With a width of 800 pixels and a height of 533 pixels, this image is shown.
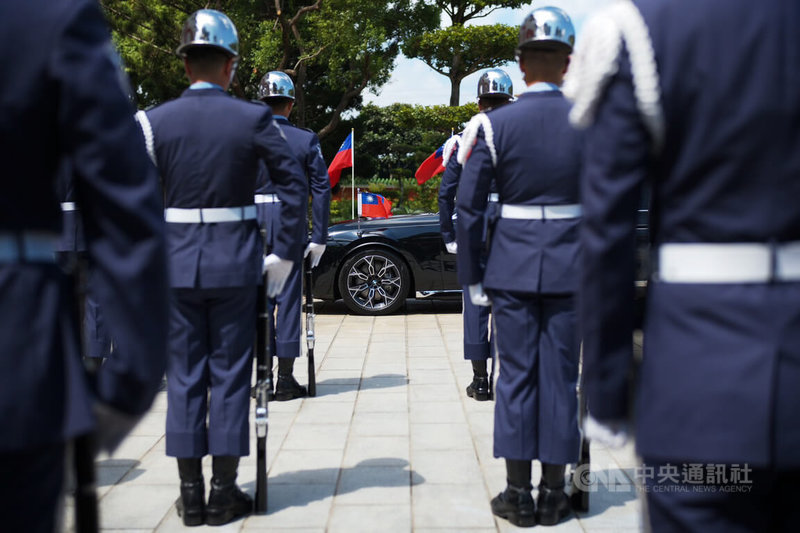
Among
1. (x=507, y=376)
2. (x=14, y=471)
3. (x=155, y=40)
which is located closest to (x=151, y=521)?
(x=507, y=376)

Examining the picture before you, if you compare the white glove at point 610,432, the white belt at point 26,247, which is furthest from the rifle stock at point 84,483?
the white glove at point 610,432

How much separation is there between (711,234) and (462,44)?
28720 millimetres

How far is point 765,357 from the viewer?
5.67ft

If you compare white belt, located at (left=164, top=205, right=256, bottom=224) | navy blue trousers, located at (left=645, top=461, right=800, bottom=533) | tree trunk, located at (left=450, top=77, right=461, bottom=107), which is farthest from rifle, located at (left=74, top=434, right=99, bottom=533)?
tree trunk, located at (left=450, top=77, right=461, bottom=107)

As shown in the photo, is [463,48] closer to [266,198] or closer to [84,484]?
[266,198]

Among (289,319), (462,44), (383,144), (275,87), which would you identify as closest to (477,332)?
(289,319)

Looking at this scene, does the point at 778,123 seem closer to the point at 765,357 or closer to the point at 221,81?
the point at 765,357

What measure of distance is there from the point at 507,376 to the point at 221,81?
74.4 inches

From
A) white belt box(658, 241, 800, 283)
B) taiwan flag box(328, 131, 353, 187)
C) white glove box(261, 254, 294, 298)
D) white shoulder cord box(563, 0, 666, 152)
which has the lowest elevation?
white glove box(261, 254, 294, 298)

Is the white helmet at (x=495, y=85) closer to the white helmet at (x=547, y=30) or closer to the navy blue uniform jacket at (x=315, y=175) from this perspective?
the navy blue uniform jacket at (x=315, y=175)

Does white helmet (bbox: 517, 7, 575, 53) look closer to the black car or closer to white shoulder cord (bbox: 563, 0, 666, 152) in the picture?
white shoulder cord (bbox: 563, 0, 666, 152)

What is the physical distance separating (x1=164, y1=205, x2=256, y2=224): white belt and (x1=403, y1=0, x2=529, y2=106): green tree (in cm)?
2586

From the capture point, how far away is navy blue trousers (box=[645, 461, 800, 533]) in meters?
1.72

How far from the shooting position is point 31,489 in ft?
5.25
